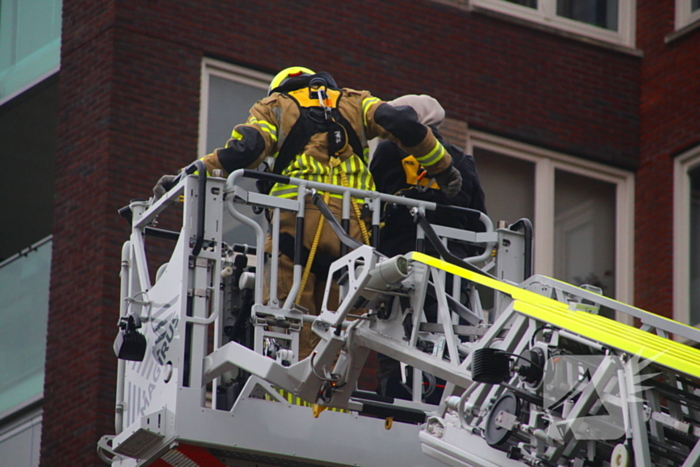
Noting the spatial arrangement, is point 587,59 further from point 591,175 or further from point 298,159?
point 298,159

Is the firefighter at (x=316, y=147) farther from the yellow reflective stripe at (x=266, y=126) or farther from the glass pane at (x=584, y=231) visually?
the glass pane at (x=584, y=231)

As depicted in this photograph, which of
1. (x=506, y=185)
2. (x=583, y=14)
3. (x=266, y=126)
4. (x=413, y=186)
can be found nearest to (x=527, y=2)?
(x=583, y=14)

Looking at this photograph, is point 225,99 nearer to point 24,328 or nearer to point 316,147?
point 24,328

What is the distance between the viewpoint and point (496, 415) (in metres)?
6.72

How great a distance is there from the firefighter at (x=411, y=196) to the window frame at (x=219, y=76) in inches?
Answer: 170

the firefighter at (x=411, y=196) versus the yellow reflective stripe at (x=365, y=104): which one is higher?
the yellow reflective stripe at (x=365, y=104)

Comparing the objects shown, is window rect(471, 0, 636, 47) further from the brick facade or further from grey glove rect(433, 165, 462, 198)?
grey glove rect(433, 165, 462, 198)

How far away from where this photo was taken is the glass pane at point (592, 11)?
16266 millimetres

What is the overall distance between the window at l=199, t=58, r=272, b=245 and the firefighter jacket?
471cm

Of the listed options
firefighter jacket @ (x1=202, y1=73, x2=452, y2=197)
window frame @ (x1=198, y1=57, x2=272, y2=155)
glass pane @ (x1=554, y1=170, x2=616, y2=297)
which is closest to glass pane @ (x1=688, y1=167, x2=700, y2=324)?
glass pane @ (x1=554, y1=170, x2=616, y2=297)

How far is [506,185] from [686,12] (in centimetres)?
304

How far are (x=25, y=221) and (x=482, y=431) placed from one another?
8.35 metres

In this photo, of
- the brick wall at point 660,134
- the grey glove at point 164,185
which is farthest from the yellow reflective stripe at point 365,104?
the brick wall at point 660,134

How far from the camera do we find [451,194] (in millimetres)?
9086
